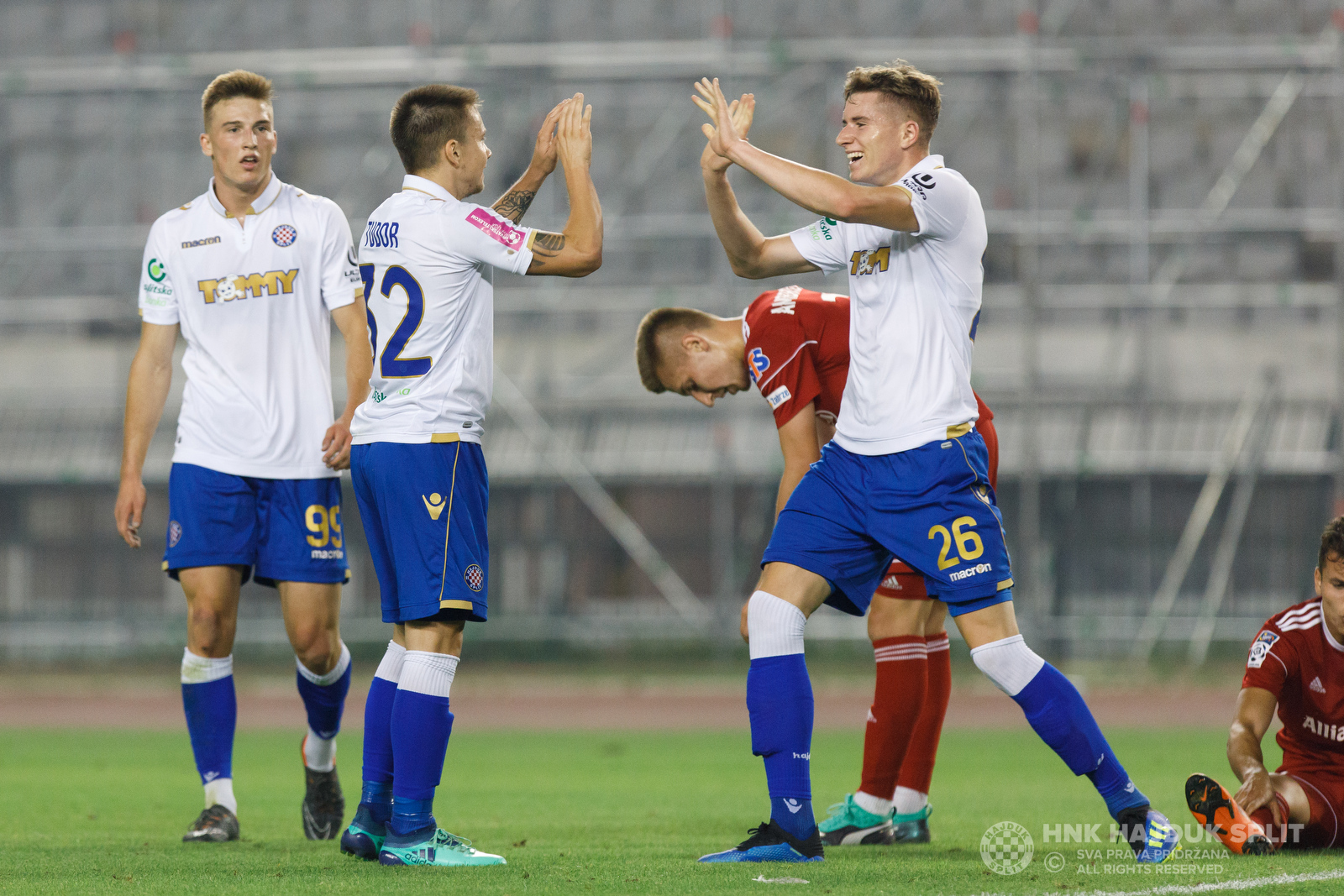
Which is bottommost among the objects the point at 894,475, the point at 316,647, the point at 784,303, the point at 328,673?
the point at 328,673

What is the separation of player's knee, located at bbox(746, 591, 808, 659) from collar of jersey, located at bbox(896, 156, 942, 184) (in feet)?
3.90

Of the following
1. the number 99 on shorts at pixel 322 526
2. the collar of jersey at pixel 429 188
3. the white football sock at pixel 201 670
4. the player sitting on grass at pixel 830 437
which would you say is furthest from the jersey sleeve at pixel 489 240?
the white football sock at pixel 201 670

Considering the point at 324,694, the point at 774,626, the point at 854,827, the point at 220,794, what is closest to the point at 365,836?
the point at 220,794

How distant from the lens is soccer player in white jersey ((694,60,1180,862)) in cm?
405

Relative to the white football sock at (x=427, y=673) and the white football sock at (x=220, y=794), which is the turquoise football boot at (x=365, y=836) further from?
the white football sock at (x=220, y=794)

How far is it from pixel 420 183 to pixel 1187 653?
1099cm

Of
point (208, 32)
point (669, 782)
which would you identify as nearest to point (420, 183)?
point (669, 782)

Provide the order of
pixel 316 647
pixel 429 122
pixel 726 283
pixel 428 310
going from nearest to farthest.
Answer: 1. pixel 428 310
2. pixel 429 122
3. pixel 316 647
4. pixel 726 283

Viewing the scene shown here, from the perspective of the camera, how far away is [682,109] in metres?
15.5

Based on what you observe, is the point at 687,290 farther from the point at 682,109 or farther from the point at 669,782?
the point at 669,782

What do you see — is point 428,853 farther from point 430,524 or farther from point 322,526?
point 322,526

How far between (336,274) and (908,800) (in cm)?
257

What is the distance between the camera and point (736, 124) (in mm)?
4254

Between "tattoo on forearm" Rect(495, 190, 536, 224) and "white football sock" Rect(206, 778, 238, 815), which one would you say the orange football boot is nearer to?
"tattoo on forearm" Rect(495, 190, 536, 224)
